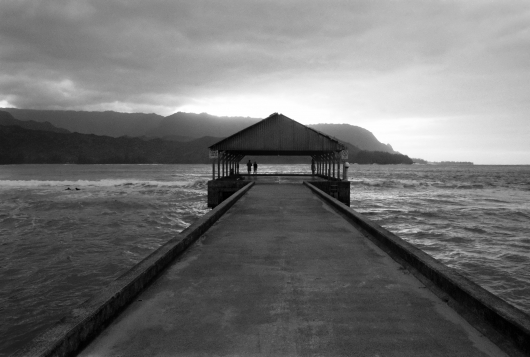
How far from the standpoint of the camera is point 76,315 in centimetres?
354

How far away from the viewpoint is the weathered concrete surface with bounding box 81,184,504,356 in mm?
3258

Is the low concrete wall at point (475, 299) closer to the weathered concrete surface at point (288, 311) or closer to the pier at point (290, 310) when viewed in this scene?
the pier at point (290, 310)

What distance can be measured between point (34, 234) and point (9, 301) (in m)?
9.19

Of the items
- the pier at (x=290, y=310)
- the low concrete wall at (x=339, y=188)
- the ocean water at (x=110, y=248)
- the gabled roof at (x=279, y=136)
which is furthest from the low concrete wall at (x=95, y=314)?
the low concrete wall at (x=339, y=188)

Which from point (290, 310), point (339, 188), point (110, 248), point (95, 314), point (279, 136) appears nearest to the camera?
point (95, 314)

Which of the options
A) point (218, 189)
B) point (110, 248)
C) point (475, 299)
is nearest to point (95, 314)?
point (475, 299)

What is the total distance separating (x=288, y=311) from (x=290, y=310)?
34 mm

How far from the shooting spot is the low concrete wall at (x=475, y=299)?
329 cm

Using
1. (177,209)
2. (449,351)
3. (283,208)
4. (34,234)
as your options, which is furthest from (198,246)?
(177,209)

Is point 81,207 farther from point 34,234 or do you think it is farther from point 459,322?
point 459,322

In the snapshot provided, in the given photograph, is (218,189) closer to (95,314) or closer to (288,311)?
(288,311)

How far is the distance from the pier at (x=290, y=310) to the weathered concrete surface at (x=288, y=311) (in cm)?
1

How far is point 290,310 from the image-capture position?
4.06m

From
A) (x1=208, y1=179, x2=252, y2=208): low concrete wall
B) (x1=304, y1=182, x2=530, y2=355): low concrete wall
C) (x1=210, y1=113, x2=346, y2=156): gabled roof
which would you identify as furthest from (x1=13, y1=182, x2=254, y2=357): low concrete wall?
(x1=210, y1=113, x2=346, y2=156): gabled roof
